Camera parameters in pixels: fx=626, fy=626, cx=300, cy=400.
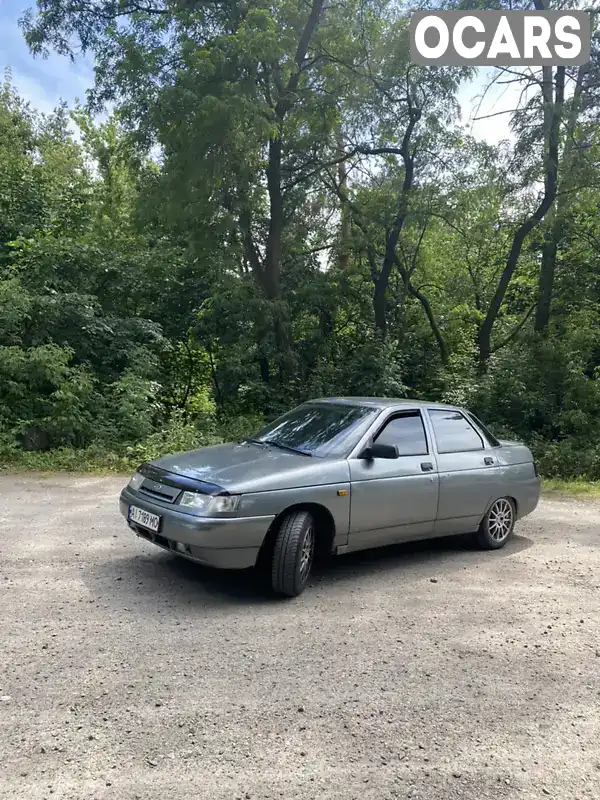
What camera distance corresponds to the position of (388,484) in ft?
17.8

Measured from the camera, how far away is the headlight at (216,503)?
454 centimetres

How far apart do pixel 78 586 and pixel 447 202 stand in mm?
14216

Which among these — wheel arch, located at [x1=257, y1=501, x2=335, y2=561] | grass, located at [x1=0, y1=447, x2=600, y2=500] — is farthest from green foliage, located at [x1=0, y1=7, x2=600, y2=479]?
wheel arch, located at [x1=257, y1=501, x2=335, y2=561]

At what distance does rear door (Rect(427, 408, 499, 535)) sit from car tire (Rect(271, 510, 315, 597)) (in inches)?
65.9

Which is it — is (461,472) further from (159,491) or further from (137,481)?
(137,481)

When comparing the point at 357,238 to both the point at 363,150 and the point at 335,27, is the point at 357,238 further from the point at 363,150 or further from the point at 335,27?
the point at 335,27

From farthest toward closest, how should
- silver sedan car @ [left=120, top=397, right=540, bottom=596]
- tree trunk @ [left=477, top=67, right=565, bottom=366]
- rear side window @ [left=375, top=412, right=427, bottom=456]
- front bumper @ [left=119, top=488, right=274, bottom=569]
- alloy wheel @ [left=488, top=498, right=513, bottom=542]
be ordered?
tree trunk @ [left=477, top=67, right=565, bottom=366], alloy wheel @ [left=488, top=498, right=513, bottom=542], rear side window @ [left=375, top=412, right=427, bottom=456], silver sedan car @ [left=120, top=397, right=540, bottom=596], front bumper @ [left=119, top=488, right=274, bottom=569]

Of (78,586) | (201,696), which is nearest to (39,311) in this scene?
(78,586)

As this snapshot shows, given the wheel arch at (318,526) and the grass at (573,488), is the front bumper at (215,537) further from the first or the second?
the grass at (573,488)

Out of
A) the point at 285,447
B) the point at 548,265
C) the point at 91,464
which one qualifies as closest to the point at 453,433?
the point at 285,447

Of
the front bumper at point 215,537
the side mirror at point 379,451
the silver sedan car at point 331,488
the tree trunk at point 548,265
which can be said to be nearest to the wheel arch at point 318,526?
the silver sedan car at point 331,488

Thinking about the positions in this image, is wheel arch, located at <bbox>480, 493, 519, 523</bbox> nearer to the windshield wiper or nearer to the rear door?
the rear door

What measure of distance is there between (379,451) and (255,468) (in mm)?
1079

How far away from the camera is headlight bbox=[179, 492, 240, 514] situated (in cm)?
454
